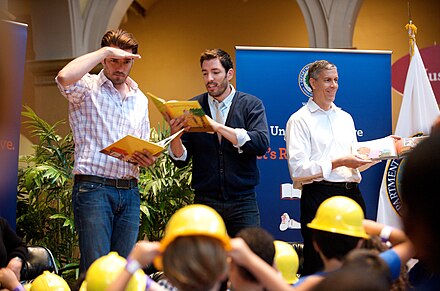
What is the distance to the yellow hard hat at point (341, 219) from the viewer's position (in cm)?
→ 237

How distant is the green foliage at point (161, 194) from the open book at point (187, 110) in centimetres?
244

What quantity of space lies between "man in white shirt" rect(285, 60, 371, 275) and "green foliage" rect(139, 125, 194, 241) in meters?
2.12

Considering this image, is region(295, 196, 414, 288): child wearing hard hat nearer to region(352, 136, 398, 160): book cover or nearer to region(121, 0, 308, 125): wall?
region(352, 136, 398, 160): book cover

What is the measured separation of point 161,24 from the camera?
1096 cm

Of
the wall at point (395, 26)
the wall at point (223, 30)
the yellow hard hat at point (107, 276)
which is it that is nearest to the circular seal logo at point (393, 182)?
the yellow hard hat at point (107, 276)

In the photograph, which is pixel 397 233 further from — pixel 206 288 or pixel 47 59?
pixel 47 59

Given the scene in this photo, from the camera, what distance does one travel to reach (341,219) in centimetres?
239

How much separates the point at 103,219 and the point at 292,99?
2.65m

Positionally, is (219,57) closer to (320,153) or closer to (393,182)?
(320,153)

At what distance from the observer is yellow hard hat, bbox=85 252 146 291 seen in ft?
7.19

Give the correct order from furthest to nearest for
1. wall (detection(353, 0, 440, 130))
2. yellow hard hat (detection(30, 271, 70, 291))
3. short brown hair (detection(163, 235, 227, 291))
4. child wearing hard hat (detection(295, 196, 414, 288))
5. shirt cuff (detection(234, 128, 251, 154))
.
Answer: wall (detection(353, 0, 440, 130)) → shirt cuff (detection(234, 128, 251, 154)) → yellow hard hat (detection(30, 271, 70, 291)) → child wearing hard hat (detection(295, 196, 414, 288)) → short brown hair (detection(163, 235, 227, 291))

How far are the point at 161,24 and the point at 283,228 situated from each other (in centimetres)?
618

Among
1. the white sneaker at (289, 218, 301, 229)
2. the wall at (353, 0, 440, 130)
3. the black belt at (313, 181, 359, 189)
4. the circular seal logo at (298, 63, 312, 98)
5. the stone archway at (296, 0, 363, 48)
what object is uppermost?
the wall at (353, 0, 440, 130)

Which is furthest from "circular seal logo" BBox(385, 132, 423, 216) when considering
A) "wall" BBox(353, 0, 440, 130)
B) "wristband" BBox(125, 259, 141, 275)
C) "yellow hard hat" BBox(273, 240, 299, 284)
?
"wall" BBox(353, 0, 440, 130)
